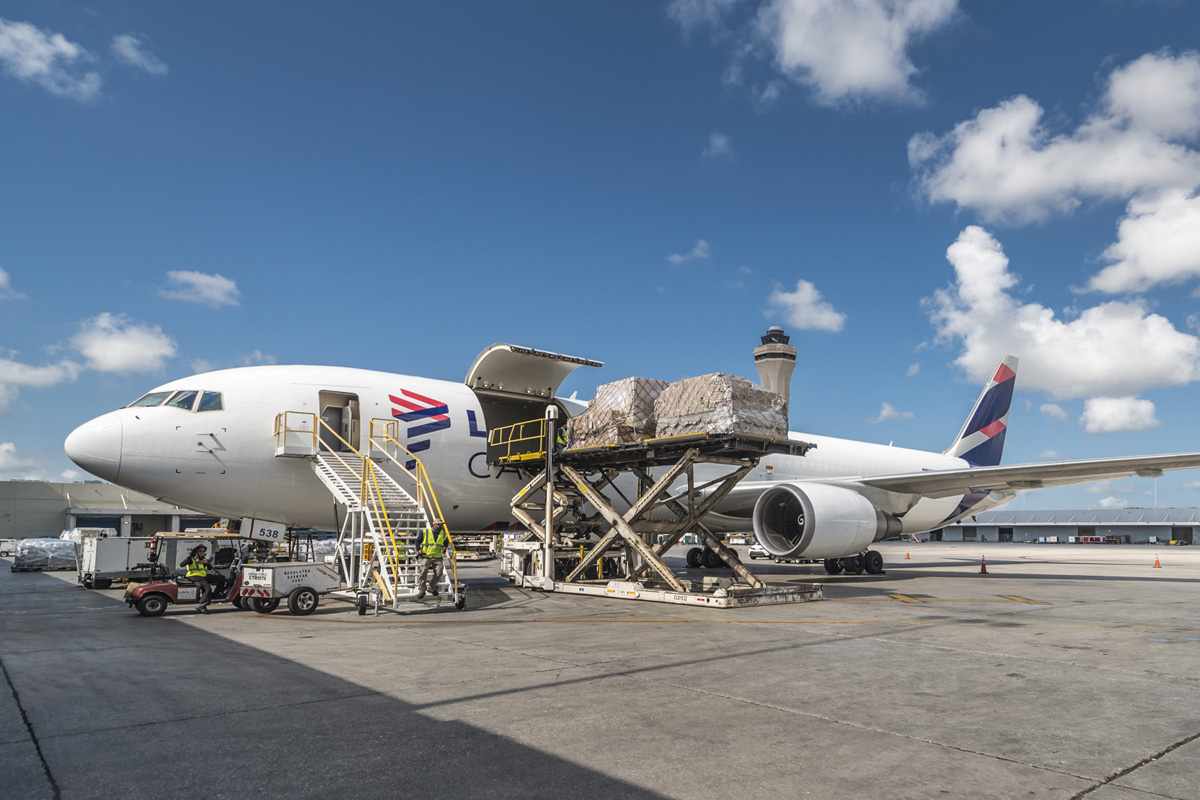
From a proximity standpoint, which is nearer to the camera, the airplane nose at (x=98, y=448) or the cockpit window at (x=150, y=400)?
the airplane nose at (x=98, y=448)

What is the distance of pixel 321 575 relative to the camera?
519 inches

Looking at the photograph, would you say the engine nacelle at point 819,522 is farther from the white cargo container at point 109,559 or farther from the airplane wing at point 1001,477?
the white cargo container at point 109,559

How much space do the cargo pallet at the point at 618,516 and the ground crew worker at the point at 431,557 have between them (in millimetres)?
3551

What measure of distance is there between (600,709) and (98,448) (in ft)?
37.2

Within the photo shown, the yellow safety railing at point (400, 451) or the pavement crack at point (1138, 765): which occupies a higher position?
the yellow safety railing at point (400, 451)

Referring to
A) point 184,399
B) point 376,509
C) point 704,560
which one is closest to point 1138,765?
point 376,509

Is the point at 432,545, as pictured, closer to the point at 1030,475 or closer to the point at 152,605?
the point at 152,605

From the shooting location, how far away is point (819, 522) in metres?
16.9

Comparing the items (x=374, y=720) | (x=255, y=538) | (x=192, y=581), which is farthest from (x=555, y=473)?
(x=374, y=720)

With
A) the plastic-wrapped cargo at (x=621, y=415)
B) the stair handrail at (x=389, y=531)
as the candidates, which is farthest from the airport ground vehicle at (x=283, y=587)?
the plastic-wrapped cargo at (x=621, y=415)

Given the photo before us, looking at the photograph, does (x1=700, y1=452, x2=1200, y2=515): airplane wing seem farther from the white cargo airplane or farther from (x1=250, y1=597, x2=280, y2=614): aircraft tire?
(x1=250, y1=597, x2=280, y2=614): aircraft tire

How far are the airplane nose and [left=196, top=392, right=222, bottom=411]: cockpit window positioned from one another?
1.35 metres

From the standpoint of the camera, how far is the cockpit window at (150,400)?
14.3 metres

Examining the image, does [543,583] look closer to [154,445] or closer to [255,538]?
[255,538]
